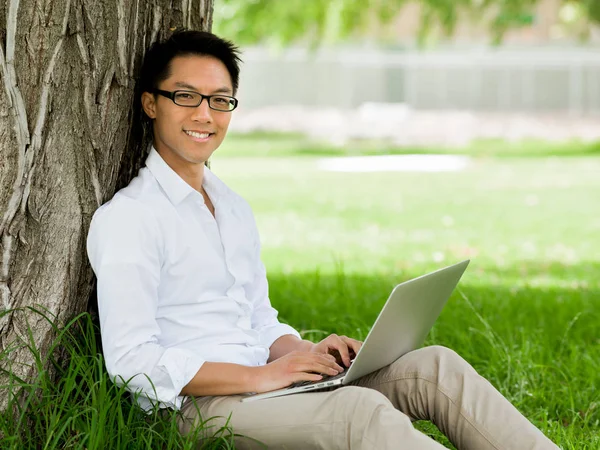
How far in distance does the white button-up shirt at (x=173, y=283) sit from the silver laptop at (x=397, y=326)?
0.80ft

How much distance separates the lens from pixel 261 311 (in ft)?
10.3

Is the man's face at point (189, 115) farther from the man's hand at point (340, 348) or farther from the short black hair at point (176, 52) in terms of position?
the man's hand at point (340, 348)

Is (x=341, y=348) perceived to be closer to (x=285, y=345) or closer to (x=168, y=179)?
(x=285, y=345)

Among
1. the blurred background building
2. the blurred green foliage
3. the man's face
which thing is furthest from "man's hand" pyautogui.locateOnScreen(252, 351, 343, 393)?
the blurred background building

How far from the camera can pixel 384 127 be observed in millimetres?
21906

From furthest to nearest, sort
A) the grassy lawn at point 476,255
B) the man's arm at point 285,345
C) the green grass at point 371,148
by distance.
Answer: the green grass at point 371,148
the grassy lawn at point 476,255
the man's arm at point 285,345

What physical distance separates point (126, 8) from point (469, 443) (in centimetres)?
160

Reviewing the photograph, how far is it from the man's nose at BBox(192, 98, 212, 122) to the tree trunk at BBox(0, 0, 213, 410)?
0.24 meters

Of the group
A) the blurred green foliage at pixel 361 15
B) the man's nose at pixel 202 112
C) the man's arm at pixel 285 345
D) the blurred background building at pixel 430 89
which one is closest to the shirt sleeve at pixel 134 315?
the man's nose at pixel 202 112

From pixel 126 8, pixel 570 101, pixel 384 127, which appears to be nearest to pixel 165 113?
pixel 126 8

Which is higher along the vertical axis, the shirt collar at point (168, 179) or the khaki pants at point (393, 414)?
the shirt collar at point (168, 179)

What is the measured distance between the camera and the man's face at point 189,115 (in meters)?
2.87

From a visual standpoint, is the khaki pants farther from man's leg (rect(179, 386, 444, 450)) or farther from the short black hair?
the short black hair

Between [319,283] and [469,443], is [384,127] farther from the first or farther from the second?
[469,443]
